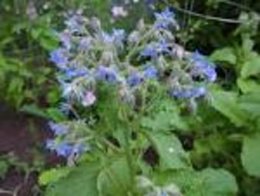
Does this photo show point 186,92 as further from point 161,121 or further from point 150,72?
Result: point 161,121

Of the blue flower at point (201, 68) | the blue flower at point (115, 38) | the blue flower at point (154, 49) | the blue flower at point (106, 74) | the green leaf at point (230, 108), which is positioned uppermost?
the blue flower at point (115, 38)

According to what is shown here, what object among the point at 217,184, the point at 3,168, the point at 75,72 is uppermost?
the point at 75,72

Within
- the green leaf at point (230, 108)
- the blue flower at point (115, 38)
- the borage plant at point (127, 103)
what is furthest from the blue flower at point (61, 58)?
the green leaf at point (230, 108)

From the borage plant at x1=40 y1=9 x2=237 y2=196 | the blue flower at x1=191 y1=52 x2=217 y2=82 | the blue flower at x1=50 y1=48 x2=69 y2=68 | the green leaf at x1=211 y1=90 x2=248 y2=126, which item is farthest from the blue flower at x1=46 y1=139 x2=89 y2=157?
the green leaf at x1=211 y1=90 x2=248 y2=126

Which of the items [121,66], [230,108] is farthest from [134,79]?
[230,108]

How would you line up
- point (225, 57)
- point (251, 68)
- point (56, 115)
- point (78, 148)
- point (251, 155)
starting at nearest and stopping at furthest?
point (78, 148)
point (251, 155)
point (56, 115)
point (251, 68)
point (225, 57)

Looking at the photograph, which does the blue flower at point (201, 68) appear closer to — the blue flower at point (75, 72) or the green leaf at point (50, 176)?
the blue flower at point (75, 72)
